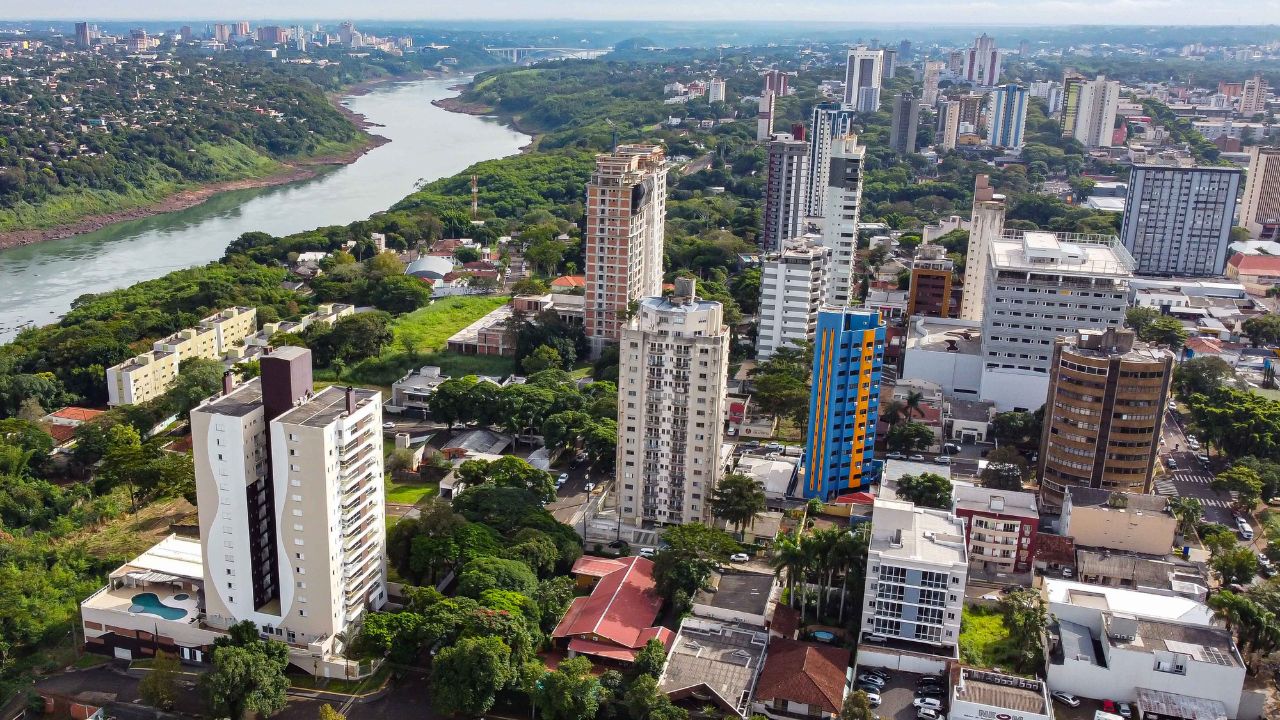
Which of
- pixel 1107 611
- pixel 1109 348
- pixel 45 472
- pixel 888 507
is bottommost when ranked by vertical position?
pixel 45 472

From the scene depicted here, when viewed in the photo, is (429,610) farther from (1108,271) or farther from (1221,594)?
(1108,271)

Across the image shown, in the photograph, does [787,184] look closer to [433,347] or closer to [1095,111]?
[433,347]

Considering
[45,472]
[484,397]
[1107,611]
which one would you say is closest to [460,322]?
[484,397]

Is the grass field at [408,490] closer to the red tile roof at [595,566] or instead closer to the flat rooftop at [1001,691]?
the red tile roof at [595,566]

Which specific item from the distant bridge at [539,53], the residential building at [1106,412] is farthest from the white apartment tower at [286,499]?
the distant bridge at [539,53]

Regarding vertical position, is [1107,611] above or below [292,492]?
below

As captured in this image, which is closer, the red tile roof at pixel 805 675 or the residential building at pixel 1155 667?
the red tile roof at pixel 805 675

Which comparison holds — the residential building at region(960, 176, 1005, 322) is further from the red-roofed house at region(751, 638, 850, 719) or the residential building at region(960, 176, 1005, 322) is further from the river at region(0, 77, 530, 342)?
the river at region(0, 77, 530, 342)
